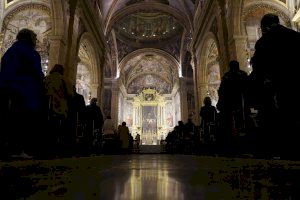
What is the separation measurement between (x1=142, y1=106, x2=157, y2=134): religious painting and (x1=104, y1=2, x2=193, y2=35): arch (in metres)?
11.2

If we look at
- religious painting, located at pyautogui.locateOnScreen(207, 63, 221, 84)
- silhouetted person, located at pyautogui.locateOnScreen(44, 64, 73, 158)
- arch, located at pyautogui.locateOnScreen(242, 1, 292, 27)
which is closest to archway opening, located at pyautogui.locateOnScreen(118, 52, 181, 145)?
religious painting, located at pyautogui.locateOnScreen(207, 63, 221, 84)

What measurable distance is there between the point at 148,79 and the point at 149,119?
430cm

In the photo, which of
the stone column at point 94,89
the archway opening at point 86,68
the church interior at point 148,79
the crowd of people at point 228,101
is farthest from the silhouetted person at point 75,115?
the stone column at point 94,89

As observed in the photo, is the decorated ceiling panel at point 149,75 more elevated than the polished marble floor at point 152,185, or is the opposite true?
the decorated ceiling panel at point 149,75

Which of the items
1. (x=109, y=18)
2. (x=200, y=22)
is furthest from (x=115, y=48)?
(x=200, y=22)

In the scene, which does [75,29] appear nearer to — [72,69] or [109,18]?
[72,69]

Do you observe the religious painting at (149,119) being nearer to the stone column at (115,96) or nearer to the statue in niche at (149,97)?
the statue in niche at (149,97)

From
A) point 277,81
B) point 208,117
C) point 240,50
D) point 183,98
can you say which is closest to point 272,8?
point 240,50

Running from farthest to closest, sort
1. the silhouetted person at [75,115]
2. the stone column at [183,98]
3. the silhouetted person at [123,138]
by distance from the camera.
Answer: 1. the stone column at [183,98]
2. the silhouetted person at [123,138]
3. the silhouetted person at [75,115]

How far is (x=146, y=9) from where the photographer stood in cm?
1516

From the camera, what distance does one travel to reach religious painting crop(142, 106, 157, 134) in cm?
2352

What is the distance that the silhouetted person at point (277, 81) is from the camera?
219 centimetres

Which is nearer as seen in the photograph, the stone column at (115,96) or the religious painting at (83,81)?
the religious painting at (83,81)

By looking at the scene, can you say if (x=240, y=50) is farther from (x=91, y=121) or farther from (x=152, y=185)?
(x=152, y=185)
